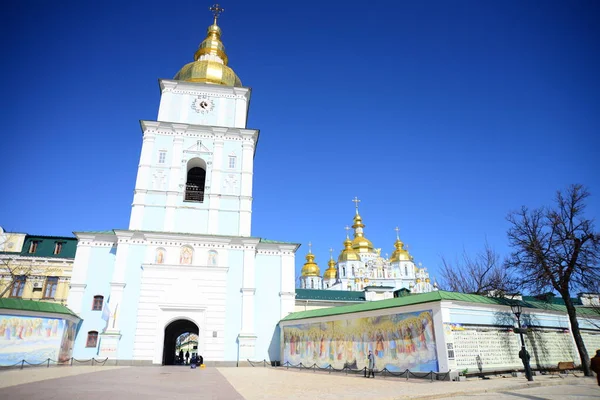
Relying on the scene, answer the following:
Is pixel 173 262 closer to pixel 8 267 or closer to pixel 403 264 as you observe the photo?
pixel 8 267

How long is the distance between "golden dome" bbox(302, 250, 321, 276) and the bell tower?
137ft

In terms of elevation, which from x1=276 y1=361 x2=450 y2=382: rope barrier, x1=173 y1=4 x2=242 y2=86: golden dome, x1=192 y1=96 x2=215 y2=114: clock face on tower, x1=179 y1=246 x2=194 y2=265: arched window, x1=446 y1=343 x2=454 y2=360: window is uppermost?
x1=173 y1=4 x2=242 y2=86: golden dome

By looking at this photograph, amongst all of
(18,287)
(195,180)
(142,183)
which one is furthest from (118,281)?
(18,287)

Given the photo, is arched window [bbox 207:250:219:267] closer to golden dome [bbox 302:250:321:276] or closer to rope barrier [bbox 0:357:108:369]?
rope barrier [bbox 0:357:108:369]

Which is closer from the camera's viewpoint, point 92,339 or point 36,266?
point 92,339

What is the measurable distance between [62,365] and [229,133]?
16.0 m

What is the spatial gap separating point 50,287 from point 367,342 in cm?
2386

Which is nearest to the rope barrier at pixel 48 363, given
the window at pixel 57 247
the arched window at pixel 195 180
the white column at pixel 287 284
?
the white column at pixel 287 284

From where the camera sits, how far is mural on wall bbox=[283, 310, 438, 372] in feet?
47.2

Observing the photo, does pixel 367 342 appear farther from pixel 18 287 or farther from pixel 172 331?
pixel 18 287

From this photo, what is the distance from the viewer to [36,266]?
28344 mm

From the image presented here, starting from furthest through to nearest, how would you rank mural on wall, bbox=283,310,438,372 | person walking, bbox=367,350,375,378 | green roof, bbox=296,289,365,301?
green roof, bbox=296,289,365,301 < person walking, bbox=367,350,375,378 < mural on wall, bbox=283,310,438,372

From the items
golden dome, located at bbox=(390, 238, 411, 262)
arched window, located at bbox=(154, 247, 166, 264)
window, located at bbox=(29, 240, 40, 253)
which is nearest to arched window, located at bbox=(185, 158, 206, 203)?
arched window, located at bbox=(154, 247, 166, 264)

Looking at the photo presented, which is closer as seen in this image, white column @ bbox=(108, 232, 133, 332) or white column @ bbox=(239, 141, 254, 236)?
white column @ bbox=(108, 232, 133, 332)
